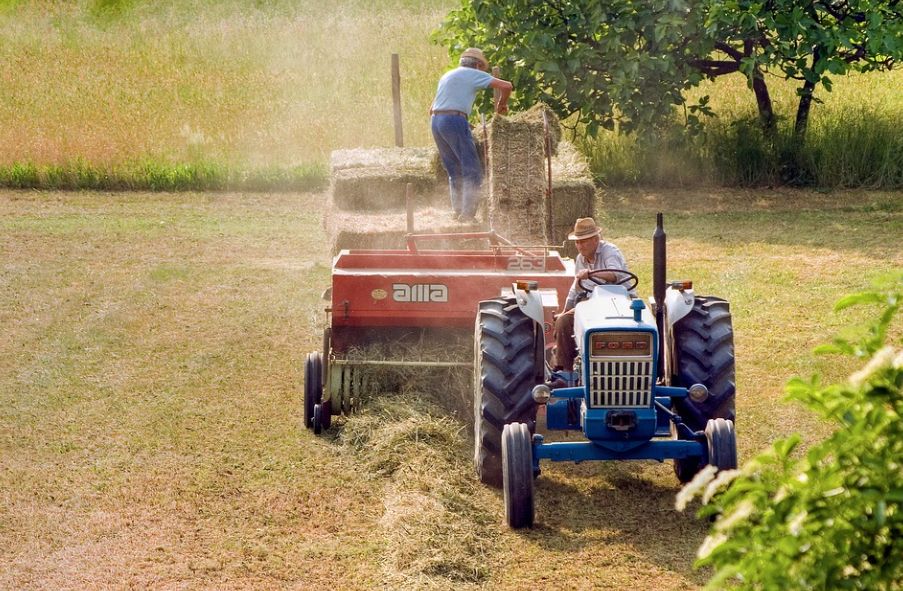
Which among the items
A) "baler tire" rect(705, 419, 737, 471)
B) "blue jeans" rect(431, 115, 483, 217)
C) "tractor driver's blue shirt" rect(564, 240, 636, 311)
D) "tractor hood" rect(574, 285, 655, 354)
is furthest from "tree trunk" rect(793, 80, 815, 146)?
"baler tire" rect(705, 419, 737, 471)

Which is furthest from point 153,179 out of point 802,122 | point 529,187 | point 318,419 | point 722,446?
point 722,446

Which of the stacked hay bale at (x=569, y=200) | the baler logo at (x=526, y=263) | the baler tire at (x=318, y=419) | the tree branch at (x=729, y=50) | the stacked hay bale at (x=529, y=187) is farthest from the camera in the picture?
the tree branch at (x=729, y=50)

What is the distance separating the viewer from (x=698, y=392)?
6.30m

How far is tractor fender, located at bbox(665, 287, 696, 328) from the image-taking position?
6.62 meters

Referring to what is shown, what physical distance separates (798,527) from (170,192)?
16114 millimetres

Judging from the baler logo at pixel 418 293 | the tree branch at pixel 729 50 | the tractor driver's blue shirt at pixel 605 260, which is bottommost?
the baler logo at pixel 418 293

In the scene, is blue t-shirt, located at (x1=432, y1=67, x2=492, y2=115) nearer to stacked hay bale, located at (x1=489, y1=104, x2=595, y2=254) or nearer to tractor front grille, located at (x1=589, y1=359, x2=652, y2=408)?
stacked hay bale, located at (x1=489, y1=104, x2=595, y2=254)

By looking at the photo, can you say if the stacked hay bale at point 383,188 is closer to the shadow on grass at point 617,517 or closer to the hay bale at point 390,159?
the hay bale at point 390,159

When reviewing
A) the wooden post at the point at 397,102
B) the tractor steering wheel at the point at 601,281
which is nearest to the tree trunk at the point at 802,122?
the wooden post at the point at 397,102

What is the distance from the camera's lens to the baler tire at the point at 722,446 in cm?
600

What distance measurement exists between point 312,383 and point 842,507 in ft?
18.7

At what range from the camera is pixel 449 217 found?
11.4 metres

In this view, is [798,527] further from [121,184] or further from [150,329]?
[121,184]

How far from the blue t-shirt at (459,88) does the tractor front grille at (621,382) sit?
577cm
